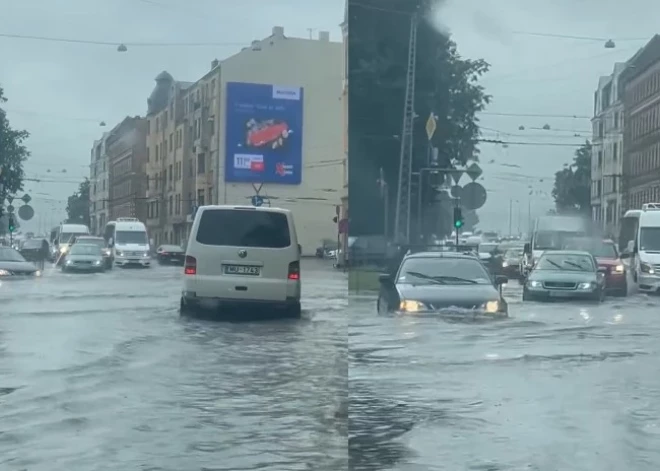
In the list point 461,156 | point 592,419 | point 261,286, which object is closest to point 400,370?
point 592,419

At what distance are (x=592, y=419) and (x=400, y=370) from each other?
3.83ft

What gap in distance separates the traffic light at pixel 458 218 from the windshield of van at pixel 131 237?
247 centimetres

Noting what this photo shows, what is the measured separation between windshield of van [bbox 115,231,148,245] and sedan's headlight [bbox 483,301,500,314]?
209 centimetres

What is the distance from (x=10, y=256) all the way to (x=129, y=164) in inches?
390

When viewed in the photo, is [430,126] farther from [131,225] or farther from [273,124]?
[131,225]

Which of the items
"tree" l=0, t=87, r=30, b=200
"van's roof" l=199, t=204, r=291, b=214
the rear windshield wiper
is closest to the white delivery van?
"tree" l=0, t=87, r=30, b=200

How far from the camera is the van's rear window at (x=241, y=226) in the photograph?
6980 millimetres

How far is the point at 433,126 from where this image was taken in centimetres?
548

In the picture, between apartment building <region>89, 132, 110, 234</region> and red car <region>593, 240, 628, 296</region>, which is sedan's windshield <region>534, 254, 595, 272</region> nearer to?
red car <region>593, 240, 628, 296</region>

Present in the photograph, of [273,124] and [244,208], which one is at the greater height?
[273,124]

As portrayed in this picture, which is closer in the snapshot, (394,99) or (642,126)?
(394,99)

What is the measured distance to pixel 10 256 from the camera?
1670 centimetres

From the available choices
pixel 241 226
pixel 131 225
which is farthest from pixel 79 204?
pixel 241 226

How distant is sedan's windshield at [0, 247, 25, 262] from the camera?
16.2m
